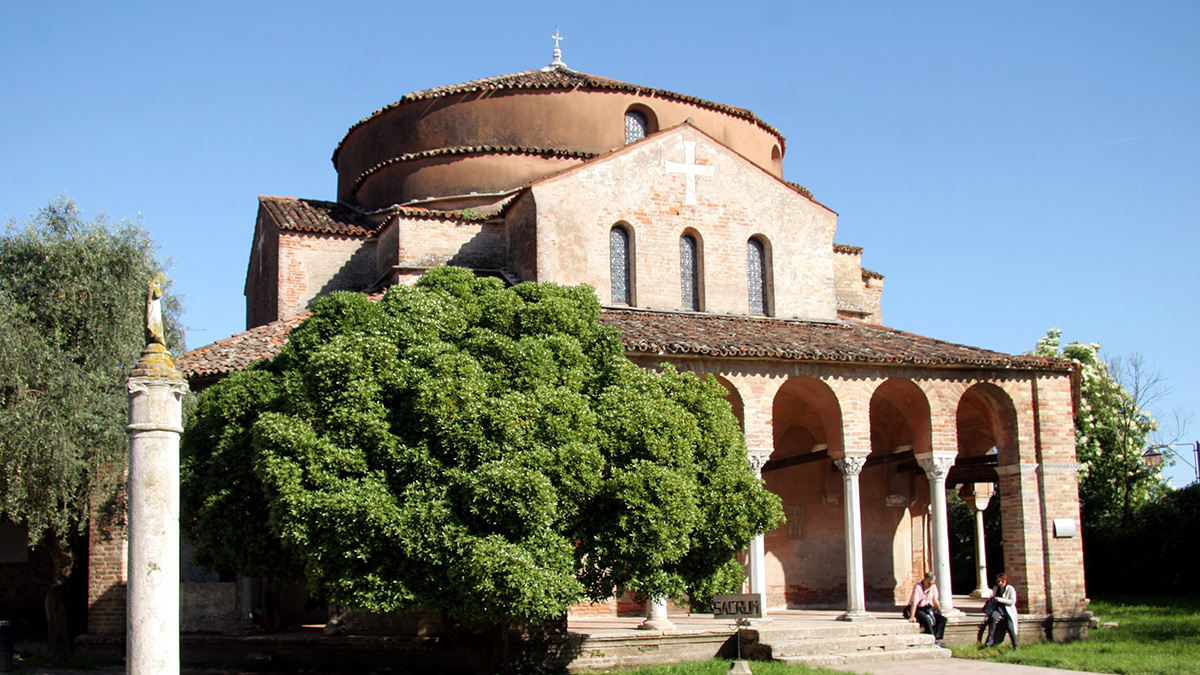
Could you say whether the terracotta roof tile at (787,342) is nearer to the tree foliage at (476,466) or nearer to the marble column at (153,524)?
the tree foliage at (476,466)

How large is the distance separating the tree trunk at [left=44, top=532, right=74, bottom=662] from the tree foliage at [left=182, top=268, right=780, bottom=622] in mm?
3067

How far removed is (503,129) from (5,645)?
1271 centimetres

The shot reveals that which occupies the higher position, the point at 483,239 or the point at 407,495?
the point at 483,239

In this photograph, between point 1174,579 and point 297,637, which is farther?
point 1174,579

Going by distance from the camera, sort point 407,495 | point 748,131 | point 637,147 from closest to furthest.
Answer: point 407,495 < point 637,147 < point 748,131

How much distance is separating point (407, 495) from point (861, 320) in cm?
1379

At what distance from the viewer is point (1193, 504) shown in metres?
25.2

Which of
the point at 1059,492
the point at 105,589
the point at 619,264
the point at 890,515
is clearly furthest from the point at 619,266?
the point at 105,589

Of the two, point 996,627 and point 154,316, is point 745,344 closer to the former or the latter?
point 996,627

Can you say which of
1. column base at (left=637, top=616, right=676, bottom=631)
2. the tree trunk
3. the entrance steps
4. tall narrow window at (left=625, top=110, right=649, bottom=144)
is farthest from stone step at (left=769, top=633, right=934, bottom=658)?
tall narrow window at (left=625, top=110, right=649, bottom=144)

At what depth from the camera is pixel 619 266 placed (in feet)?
65.3

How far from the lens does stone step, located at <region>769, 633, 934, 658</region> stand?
1512cm

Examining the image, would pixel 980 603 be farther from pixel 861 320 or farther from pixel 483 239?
pixel 483 239

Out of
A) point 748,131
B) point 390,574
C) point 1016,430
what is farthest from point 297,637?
point 748,131
